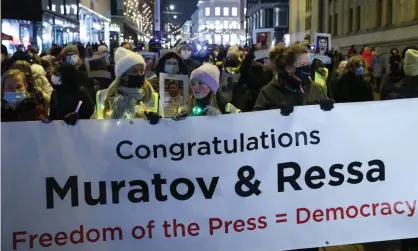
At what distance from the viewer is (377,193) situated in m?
4.70

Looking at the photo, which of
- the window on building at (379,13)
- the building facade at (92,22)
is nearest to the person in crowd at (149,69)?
the window on building at (379,13)

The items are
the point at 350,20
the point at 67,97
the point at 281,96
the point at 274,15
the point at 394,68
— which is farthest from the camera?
the point at 274,15

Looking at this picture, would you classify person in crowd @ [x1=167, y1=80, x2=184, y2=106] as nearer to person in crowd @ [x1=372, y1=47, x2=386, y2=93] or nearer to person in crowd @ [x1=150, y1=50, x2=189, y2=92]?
person in crowd @ [x1=150, y1=50, x2=189, y2=92]

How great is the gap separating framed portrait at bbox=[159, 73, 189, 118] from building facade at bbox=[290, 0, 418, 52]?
2210cm

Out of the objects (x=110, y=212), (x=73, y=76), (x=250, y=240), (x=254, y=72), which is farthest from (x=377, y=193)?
(x=254, y=72)

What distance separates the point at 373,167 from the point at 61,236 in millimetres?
2268

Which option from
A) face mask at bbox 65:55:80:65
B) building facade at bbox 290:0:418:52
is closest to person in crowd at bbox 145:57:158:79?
face mask at bbox 65:55:80:65

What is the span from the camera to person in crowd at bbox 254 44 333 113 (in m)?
5.45

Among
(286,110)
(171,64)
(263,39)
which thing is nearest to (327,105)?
(286,110)

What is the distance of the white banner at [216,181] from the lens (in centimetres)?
432

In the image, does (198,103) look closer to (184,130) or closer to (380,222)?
(184,130)

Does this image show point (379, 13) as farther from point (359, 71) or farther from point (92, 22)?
point (92, 22)

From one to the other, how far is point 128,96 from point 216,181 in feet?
3.88

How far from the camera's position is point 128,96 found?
5246 millimetres
